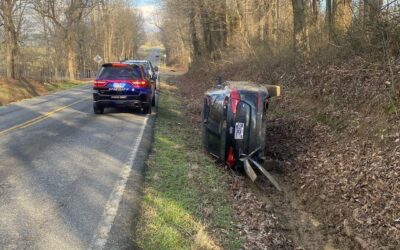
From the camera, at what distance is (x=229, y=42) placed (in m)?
30.8

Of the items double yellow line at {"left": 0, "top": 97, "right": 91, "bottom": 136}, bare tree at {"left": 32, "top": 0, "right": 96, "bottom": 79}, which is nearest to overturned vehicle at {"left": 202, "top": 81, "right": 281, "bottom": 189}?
double yellow line at {"left": 0, "top": 97, "right": 91, "bottom": 136}

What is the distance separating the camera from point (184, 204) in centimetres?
678

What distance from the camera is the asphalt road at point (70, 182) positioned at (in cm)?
546

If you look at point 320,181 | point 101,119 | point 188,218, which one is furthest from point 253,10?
point 188,218

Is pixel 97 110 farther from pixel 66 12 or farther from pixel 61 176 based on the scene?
pixel 66 12

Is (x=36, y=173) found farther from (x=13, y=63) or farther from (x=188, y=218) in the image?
(x=13, y=63)

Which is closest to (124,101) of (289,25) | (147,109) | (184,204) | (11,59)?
(147,109)

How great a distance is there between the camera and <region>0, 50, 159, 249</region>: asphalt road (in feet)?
17.9

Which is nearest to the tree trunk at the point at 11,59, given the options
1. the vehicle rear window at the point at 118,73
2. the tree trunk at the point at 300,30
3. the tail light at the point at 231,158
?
the vehicle rear window at the point at 118,73

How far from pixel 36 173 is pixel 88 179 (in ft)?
3.46

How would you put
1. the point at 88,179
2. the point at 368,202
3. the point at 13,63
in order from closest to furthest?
1. the point at 368,202
2. the point at 88,179
3. the point at 13,63

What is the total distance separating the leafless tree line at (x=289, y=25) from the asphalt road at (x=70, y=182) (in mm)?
6127

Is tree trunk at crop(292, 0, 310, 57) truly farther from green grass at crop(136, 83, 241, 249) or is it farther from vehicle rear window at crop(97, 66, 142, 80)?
green grass at crop(136, 83, 241, 249)

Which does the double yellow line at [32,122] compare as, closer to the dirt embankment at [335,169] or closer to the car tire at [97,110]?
the car tire at [97,110]
